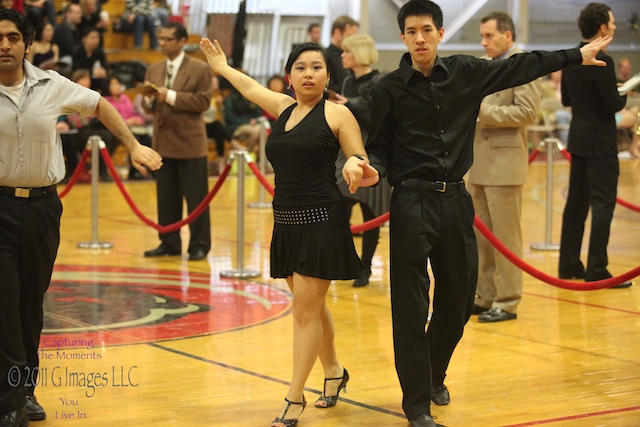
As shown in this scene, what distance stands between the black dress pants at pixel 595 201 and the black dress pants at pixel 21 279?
189 inches

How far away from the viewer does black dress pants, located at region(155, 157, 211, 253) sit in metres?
9.65

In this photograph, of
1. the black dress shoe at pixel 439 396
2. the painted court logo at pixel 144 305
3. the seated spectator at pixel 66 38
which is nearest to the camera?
the black dress shoe at pixel 439 396

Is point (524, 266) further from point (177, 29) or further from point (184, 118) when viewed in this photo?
point (177, 29)

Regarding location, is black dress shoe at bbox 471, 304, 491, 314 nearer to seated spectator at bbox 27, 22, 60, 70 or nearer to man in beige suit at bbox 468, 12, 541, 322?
man in beige suit at bbox 468, 12, 541, 322

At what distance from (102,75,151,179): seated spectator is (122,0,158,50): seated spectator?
2.78m

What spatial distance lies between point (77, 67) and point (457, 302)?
1216 cm

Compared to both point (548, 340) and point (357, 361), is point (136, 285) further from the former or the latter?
point (548, 340)

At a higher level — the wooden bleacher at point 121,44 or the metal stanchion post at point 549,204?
the wooden bleacher at point 121,44

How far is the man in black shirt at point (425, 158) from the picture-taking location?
4684mm

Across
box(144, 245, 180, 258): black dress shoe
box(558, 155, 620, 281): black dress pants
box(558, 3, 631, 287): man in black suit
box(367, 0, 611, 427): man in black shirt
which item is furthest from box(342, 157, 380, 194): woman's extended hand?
box(144, 245, 180, 258): black dress shoe

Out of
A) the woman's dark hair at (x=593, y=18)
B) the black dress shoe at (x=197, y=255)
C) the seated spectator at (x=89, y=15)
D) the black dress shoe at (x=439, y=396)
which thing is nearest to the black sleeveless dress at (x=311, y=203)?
the black dress shoe at (x=439, y=396)

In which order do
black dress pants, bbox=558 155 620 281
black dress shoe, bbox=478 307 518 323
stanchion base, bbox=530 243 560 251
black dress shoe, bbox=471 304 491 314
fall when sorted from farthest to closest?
stanchion base, bbox=530 243 560 251, black dress pants, bbox=558 155 620 281, black dress shoe, bbox=471 304 491 314, black dress shoe, bbox=478 307 518 323

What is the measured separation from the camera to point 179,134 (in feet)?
31.6

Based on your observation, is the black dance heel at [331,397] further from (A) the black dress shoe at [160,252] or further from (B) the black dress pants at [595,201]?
(A) the black dress shoe at [160,252]
